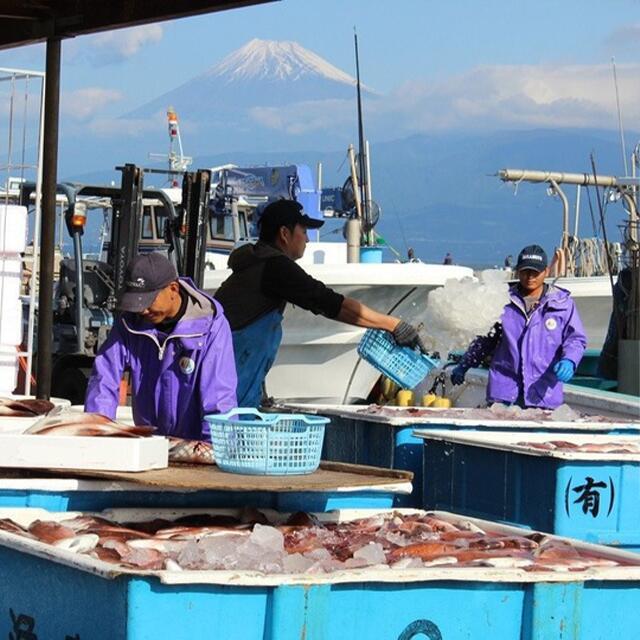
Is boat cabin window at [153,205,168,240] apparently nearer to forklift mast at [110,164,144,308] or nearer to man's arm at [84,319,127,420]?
forklift mast at [110,164,144,308]

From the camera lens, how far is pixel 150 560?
448cm

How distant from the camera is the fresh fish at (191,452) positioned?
551 cm

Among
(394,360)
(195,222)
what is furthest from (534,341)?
(195,222)

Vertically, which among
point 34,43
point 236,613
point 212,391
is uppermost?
point 34,43

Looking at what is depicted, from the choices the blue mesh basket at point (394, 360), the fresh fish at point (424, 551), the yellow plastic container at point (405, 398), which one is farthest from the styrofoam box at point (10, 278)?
the fresh fish at point (424, 551)

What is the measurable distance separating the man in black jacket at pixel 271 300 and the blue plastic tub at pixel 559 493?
750mm

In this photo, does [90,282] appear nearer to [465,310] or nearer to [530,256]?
[465,310]

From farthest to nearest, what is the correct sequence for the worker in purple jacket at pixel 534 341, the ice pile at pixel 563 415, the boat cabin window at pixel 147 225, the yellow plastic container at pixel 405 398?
1. the boat cabin window at pixel 147 225
2. the yellow plastic container at pixel 405 398
3. the worker in purple jacket at pixel 534 341
4. the ice pile at pixel 563 415

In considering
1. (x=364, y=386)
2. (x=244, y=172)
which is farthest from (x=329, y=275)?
(x=244, y=172)

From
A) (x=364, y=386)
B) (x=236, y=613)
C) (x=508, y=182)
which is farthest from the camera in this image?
(x=508, y=182)

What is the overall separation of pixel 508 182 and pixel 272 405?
45.9 ft

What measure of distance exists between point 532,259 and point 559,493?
2.44 metres

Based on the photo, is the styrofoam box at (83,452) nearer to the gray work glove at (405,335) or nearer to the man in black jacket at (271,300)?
the man in black jacket at (271,300)

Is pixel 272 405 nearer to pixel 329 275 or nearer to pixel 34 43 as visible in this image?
pixel 34 43
